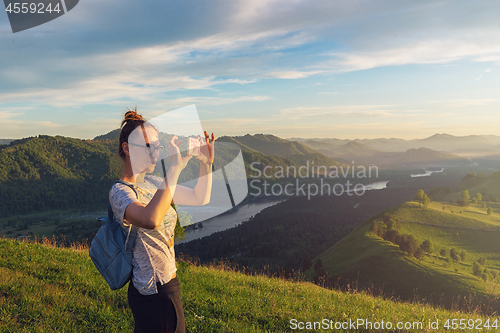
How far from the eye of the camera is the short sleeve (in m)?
1.85

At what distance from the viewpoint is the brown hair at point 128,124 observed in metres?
2.10

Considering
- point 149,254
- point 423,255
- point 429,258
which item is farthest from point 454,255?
point 149,254

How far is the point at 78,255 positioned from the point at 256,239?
333 feet

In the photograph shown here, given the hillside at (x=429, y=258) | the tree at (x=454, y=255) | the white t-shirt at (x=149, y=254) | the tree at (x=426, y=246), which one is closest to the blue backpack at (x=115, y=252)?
the white t-shirt at (x=149, y=254)

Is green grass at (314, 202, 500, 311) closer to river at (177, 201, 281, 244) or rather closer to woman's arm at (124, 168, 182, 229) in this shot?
river at (177, 201, 281, 244)

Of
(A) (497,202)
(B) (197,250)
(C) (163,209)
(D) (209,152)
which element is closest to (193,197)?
(D) (209,152)

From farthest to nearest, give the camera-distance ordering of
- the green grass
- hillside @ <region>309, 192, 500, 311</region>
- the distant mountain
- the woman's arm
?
the distant mountain, hillside @ <region>309, 192, 500, 311</region>, the green grass, the woman's arm

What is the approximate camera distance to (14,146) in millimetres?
199000

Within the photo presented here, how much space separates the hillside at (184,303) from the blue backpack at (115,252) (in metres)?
3.02

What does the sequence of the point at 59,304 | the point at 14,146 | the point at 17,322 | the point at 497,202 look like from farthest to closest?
1. the point at 14,146
2. the point at 497,202
3. the point at 59,304
4. the point at 17,322

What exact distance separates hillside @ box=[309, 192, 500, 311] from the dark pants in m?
48.6

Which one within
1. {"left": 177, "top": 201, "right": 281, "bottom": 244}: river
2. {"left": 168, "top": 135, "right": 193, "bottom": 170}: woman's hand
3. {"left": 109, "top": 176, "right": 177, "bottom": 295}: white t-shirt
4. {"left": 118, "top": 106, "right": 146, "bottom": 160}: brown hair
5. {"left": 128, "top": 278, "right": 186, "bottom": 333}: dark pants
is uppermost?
{"left": 118, "top": 106, "right": 146, "bottom": 160}: brown hair

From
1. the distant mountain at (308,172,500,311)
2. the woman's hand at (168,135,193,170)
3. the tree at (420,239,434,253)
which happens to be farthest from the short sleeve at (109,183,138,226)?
the tree at (420,239,434,253)

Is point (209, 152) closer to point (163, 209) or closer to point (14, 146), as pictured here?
point (163, 209)
